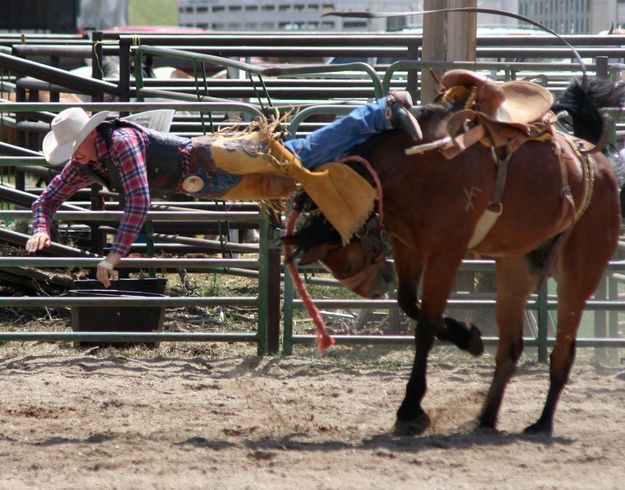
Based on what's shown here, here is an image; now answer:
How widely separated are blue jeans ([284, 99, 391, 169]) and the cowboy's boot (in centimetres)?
3

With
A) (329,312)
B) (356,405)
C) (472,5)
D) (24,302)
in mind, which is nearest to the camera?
(356,405)

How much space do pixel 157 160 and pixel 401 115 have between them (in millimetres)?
1176

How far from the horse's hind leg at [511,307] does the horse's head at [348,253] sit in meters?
0.69

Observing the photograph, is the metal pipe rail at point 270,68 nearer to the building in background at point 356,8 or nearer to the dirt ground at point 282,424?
the dirt ground at point 282,424

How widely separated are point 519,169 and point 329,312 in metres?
3.32

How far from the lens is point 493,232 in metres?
4.87

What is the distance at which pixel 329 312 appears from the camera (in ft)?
26.1

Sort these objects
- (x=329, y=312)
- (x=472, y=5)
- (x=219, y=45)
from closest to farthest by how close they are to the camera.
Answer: (x=472, y=5) → (x=329, y=312) → (x=219, y=45)

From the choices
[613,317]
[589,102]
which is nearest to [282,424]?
[589,102]

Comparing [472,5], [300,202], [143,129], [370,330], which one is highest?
[472,5]

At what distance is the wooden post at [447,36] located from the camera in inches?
283

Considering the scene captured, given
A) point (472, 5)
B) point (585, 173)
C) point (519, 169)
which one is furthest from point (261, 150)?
point (472, 5)

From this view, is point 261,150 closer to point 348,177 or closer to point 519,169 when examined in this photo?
point 348,177

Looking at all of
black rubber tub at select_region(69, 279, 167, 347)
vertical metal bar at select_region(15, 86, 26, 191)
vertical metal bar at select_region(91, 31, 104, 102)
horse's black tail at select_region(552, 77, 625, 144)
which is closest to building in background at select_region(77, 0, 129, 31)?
vertical metal bar at select_region(15, 86, 26, 191)
